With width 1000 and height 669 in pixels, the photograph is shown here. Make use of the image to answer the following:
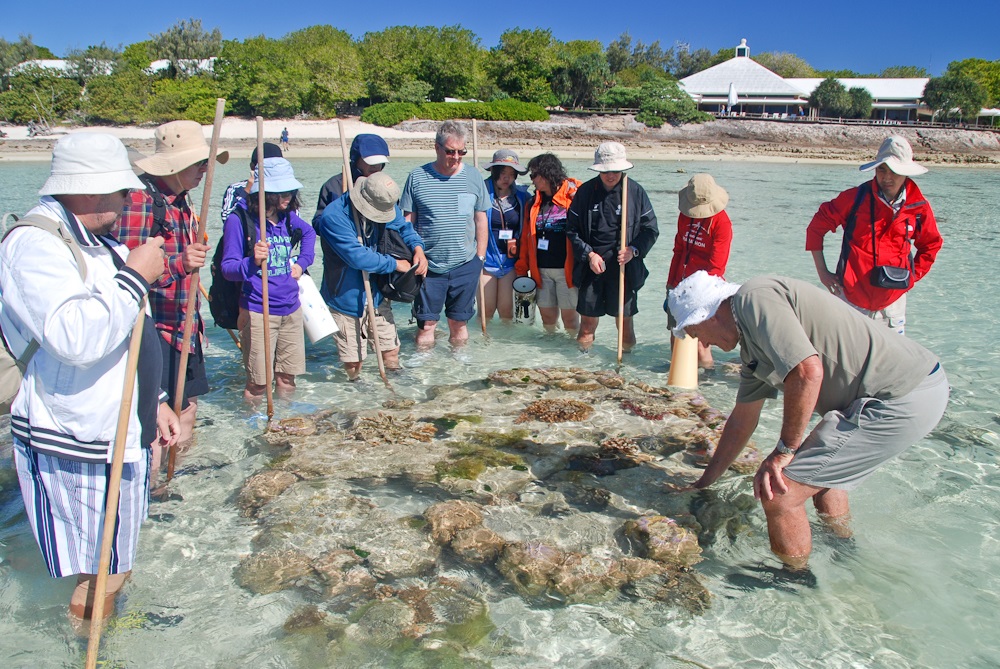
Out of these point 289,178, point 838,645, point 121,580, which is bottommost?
point 838,645

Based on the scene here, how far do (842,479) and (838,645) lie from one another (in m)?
0.76

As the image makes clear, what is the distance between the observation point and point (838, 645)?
3268 millimetres

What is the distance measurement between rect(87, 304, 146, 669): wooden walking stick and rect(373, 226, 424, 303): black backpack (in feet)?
10.9

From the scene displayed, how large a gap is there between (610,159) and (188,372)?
3748 millimetres

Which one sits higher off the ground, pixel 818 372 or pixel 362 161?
pixel 362 161

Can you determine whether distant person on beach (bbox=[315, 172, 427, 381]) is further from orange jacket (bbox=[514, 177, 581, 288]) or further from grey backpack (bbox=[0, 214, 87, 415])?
grey backpack (bbox=[0, 214, 87, 415])

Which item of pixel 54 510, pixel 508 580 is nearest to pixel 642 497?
pixel 508 580

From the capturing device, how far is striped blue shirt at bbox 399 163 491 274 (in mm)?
6285

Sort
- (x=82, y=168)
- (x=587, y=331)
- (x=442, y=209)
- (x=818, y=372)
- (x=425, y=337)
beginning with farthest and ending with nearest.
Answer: (x=587, y=331) < (x=425, y=337) < (x=442, y=209) < (x=818, y=372) < (x=82, y=168)

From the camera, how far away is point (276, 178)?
4871 millimetres

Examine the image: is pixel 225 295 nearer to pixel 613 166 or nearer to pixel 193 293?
pixel 193 293

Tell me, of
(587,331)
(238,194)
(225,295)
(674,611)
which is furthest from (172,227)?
(587,331)

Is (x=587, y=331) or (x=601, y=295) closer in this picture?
(x=601, y=295)

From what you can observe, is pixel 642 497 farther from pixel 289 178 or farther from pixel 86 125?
pixel 86 125
